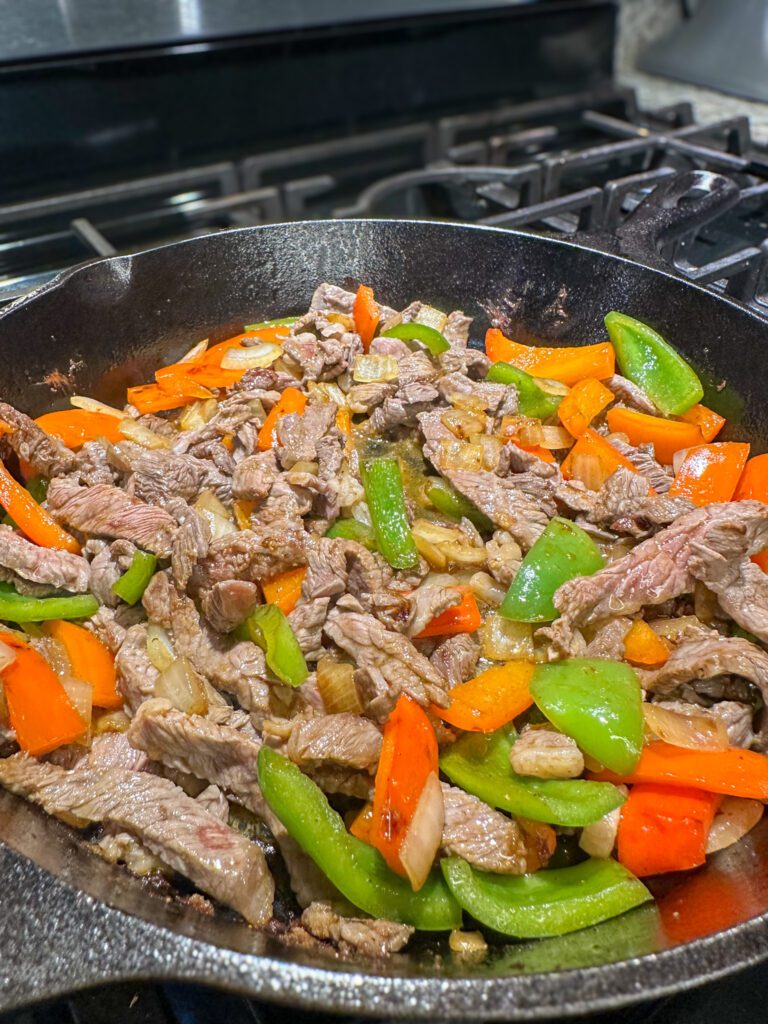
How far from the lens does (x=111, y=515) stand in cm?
173

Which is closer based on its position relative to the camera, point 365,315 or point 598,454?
point 598,454

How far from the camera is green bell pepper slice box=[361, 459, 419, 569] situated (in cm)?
168

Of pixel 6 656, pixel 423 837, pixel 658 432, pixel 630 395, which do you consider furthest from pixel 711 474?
pixel 6 656

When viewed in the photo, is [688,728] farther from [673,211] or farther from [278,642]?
[673,211]

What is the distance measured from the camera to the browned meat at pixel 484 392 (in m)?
2.12

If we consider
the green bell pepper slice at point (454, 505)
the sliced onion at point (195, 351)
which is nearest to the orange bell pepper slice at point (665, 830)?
the green bell pepper slice at point (454, 505)

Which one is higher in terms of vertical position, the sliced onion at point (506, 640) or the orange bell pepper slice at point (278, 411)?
the orange bell pepper slice at point (278, 411)

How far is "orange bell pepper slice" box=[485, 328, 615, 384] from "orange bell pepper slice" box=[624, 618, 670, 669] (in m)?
0.91

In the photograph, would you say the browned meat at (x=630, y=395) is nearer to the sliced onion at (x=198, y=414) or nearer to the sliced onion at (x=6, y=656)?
the sliced onion at (x=198, y=414)

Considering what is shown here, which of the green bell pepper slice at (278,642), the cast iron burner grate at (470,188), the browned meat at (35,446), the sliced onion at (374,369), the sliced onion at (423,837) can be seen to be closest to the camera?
the sliced onion at (423,837)

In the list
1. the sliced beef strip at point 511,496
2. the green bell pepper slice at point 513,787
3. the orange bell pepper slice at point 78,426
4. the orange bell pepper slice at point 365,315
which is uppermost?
the orange bell pepper slice at point 365,315

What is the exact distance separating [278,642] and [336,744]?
0.87ft

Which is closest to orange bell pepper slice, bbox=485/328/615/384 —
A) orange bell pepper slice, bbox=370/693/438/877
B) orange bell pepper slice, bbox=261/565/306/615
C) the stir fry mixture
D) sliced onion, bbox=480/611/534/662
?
the stir fry mixture

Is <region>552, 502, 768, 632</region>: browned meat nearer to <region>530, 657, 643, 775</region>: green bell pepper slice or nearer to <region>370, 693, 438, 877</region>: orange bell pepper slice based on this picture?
<region>530, 657, 643, 775</region>: green bell pepper slice
